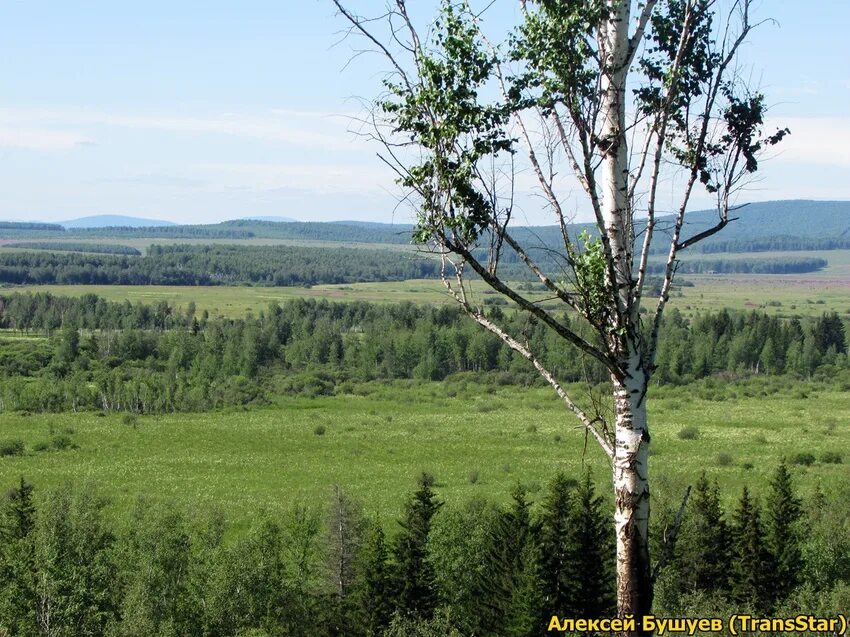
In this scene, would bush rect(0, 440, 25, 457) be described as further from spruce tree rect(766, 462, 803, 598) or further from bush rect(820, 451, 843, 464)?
bush rect(820, 451, 843, 464)

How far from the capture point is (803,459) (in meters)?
55.3

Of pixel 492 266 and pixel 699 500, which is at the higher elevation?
pixel 492 266

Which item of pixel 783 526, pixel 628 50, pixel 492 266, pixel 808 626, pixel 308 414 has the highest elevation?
pixel 628 50

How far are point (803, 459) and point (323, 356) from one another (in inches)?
2582

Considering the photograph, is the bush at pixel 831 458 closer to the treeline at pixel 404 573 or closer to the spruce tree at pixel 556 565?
the treeline at pixel 404 573

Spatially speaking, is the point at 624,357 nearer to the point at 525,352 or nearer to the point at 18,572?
the point at 525,352

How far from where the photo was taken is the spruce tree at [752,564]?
2752cm

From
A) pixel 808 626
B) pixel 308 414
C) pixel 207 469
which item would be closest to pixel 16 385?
pixel 308 414

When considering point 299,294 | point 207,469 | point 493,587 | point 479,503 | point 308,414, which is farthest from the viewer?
point 299,294

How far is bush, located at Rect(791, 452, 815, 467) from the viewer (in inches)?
2168

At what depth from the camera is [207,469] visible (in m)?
57.0

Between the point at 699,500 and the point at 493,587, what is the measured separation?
734cm

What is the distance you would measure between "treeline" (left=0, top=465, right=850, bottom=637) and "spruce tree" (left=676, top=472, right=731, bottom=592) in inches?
1.8

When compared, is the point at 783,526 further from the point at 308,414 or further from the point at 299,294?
the point at 299,294
